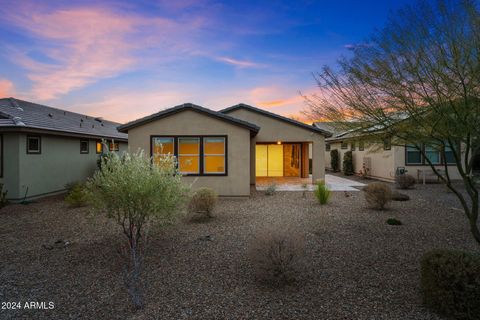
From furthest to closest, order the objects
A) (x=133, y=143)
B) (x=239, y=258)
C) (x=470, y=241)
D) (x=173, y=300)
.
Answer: (x=133, y=143)
(x=470, y=241)
(x=239, y=258)
(x=173, y=300)

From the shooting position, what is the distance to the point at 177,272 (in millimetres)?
4523

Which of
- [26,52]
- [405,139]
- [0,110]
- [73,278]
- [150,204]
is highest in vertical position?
[26,52]

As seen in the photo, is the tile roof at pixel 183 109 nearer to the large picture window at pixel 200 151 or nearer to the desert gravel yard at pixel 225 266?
the large picture window at pixel 200 151

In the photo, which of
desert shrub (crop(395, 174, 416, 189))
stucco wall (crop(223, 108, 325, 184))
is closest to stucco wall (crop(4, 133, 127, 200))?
stucco wall (crop(223, 108, 325, 184))

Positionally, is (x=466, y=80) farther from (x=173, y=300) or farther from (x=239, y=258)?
(x=173, y=300)

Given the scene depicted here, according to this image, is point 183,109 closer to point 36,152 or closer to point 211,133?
point 211,133

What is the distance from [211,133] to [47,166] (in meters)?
→ 8.03

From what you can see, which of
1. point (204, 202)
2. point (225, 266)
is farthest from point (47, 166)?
point (225, 266)

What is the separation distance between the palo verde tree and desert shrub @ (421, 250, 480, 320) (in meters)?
1.69

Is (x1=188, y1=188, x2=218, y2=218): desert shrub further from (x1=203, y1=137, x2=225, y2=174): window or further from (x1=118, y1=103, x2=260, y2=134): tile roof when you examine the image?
(x1=118, y1=103, x2=260, y2=134): tile roof

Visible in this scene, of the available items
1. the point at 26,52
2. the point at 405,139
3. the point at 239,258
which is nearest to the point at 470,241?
the point at 405,139

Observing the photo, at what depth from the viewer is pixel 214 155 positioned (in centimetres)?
1199

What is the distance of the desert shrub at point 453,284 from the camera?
302cm

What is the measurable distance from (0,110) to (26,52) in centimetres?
311
